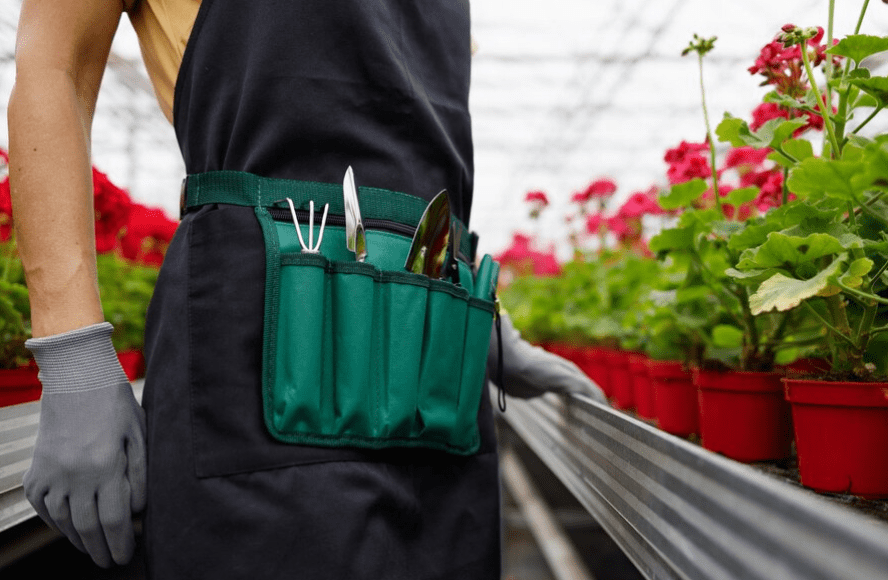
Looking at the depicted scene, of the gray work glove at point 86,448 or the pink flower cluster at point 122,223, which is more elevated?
the pink flower cluster at point 122,223

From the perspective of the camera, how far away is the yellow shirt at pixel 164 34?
0.77 m

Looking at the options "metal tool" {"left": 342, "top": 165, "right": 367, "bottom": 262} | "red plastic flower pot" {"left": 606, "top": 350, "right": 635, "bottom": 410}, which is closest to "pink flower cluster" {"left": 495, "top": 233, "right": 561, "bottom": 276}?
"red plastic flower pot" {"left": 606, "top": 350, "right": 635, "bottom": 410}

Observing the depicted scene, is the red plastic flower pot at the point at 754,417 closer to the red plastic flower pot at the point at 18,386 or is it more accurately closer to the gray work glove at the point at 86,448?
the gray work glove at the point at 86,448

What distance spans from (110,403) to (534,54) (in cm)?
871

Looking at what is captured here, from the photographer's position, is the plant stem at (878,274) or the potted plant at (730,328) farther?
the potted plant at (730,328)

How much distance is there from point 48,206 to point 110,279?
47.9 inches

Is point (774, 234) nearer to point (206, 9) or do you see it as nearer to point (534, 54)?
point (206, 9)

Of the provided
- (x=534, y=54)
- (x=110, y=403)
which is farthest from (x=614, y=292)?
(x=534, y=54)

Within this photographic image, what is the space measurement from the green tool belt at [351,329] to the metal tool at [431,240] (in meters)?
0.02

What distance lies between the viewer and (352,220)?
0.72 metres

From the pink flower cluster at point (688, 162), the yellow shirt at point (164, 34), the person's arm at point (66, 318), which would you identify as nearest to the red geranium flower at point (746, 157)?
the pink flower cluster at point (688, 162)

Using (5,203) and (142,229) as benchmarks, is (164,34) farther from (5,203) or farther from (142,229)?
(142,229)

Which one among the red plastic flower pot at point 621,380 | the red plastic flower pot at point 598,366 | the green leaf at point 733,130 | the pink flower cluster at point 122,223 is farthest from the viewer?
the red plastic flower pot at point 598,366

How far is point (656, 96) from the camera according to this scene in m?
9.72
